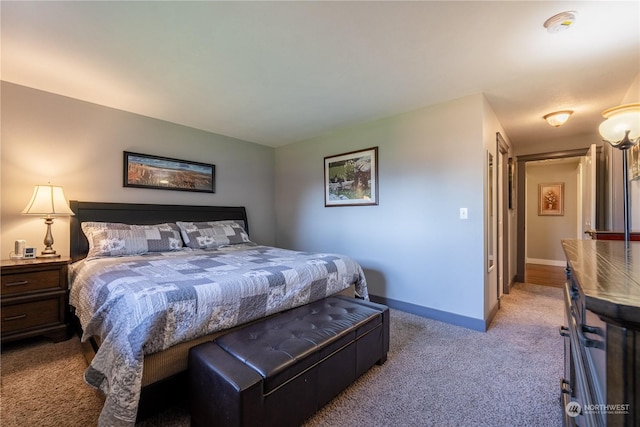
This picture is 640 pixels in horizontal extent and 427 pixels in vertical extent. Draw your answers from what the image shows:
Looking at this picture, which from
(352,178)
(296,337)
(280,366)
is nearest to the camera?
(280,366)

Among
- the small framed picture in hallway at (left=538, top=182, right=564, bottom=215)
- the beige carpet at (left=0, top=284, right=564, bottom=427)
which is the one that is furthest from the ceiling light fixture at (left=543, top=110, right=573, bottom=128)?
the small framed picture in hallway at (left=538, top=182, right=564, bottom=215)

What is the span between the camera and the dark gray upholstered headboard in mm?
2826

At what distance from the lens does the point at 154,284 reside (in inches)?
62.7

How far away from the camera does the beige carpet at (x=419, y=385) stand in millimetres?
1514

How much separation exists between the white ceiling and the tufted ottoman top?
194 centimetres

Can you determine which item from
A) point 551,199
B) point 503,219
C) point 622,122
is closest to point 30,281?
point 622,122

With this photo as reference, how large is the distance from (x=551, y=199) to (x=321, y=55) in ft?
21.1

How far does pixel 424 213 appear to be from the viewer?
305 cm

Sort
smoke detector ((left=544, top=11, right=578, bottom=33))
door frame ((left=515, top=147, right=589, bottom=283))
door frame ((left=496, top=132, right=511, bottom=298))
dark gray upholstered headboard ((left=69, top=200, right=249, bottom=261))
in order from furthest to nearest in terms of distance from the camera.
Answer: door frame ((left=515, top=147, right=589, bottom=283))
door frame ((left=496, top=132, right=511, bottom=298))
dark gray upholstered headboard ((left=69, top=200, right=249, bottom=261))
smoke detector ((left=544, top=11, right=578, bottom=33))

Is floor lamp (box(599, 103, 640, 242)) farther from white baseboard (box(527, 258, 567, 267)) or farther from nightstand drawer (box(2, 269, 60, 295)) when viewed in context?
white baseboard (box(527, 258, 567, 267))

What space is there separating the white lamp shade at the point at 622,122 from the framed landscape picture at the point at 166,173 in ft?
13.4

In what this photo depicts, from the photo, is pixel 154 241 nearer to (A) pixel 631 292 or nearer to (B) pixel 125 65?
(B) pixel 125 65

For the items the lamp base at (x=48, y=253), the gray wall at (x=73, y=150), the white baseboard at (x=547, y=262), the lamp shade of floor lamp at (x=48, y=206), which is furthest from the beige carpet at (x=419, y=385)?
the white baseboard at (x=547, y=262)

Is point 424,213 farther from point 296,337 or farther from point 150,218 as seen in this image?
point 150,218
